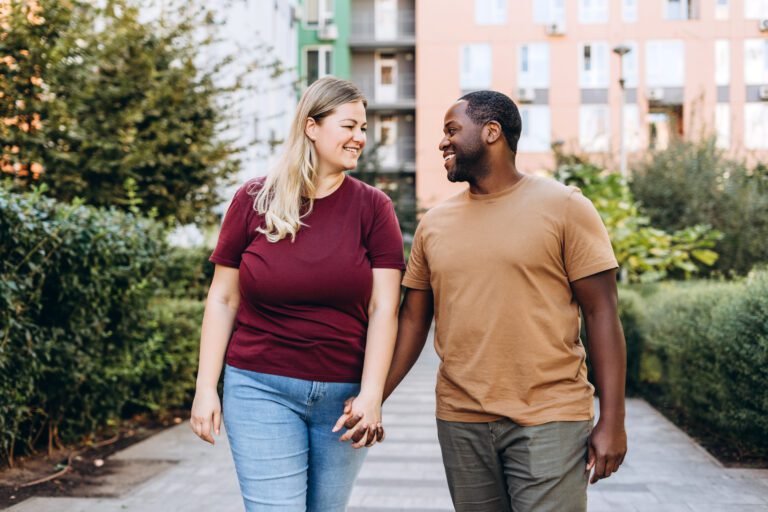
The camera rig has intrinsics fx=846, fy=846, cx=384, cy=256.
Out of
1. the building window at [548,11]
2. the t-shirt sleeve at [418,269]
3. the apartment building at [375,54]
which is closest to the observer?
the t-shirt sleeve at [418,269]

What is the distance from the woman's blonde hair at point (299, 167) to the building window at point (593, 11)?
34.9 meters

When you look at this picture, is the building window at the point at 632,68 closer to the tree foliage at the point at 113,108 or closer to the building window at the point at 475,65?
the building window at the point at 475,65

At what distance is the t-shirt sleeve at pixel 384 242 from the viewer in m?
2.90

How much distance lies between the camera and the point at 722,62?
116ft

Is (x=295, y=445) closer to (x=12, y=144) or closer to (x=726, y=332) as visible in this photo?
(x=726, y=332)

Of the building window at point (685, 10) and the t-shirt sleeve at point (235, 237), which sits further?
the building window at point (685, 10)

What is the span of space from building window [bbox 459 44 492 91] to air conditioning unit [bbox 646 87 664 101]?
21.7 ft

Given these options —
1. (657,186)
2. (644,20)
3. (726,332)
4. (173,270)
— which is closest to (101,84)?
(173,270)

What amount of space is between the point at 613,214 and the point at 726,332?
22.6 feet

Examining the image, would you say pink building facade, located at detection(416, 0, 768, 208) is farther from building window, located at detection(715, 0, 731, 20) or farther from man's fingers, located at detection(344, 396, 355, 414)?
man's fingers, located at detection(344, 396, 355, 414)

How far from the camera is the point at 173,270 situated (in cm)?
1064

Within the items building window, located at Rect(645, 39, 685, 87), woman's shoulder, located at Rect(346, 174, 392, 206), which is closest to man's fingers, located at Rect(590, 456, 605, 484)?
woman's shoulder, located at Rect(346, 174, 392, 206)

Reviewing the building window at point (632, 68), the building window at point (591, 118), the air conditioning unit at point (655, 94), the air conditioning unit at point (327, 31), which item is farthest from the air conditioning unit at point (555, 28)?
the air conditioning unit at point (327, 31)

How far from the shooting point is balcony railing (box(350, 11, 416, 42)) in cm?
3703
